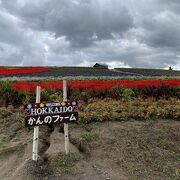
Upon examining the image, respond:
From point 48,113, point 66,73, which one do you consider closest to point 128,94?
point 48,113

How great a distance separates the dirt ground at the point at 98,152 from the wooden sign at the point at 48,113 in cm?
77

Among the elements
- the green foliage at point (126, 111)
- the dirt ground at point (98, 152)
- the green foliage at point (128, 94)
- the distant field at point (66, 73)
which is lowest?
the dirt ground at point (98, 152)

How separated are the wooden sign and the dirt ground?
771 mm

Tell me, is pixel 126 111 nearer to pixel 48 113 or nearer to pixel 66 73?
pixel 48 113

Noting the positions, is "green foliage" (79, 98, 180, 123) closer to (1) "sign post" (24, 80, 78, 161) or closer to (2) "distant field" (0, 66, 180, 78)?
(1) "sign post" (24, 80, 78, 161)

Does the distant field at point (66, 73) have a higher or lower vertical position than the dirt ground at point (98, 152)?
higher

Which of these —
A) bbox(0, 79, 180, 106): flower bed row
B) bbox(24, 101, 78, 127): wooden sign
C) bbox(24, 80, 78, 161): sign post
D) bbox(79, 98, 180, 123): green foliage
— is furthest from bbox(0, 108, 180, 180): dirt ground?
bbox(0, 79, 180, 106): flower bed row

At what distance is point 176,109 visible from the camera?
35.2ft

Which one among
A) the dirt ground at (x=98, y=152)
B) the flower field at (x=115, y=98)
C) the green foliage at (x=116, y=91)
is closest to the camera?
the dirt ground at (x=98, y=152)

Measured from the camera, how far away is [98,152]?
7777 millimetres

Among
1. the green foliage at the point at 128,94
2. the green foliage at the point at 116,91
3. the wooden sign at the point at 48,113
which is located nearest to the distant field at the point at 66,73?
the green foliage at the point at 116,91

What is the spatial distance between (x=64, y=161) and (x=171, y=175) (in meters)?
2.02

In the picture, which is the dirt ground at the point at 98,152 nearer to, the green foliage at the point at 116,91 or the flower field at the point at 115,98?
the flower field at the point at 115,98

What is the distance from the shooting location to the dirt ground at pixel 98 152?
7008 millimetres
